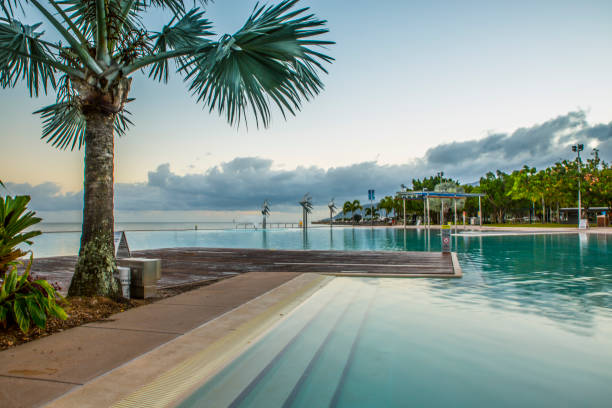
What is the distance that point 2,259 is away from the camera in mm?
4090

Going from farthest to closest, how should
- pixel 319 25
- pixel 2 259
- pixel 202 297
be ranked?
pixel 202 297
pixel 319 25
pixel 2 259

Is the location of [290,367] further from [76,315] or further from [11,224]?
[11,224]

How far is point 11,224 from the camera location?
422cm

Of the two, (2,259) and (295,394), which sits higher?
(2,259)

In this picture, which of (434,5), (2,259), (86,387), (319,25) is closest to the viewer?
(86,387)

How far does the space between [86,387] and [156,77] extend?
6.82 m

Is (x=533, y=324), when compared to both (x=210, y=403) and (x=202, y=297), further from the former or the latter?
(x=202, y=297)

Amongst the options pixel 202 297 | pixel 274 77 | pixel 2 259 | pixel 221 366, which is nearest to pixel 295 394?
pixel 221 366

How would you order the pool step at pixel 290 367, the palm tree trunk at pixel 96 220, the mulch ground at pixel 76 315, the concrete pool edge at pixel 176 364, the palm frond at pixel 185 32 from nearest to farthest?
the concrete pool edge at pixel 176 364 → the pool step at pixel 290 367 → the mulch ground at pixel 76 315 → the palm tree trunk at pixel 96 220 → the palm frond at pixel 185 32

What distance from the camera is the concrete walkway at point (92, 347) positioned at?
2711 mm

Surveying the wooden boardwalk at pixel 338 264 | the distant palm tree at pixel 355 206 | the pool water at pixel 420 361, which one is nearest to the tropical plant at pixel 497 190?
the distant palm tree at pixel 355 206

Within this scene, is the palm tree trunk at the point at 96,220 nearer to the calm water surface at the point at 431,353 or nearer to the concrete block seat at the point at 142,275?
the concrete block seat at the point at 142,275

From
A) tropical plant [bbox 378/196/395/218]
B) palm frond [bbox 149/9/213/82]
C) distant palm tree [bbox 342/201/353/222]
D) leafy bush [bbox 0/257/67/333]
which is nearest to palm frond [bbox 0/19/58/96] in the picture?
palm frond [bbox 149/9/213/82]

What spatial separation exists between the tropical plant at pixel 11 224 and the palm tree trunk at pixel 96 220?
101cm
